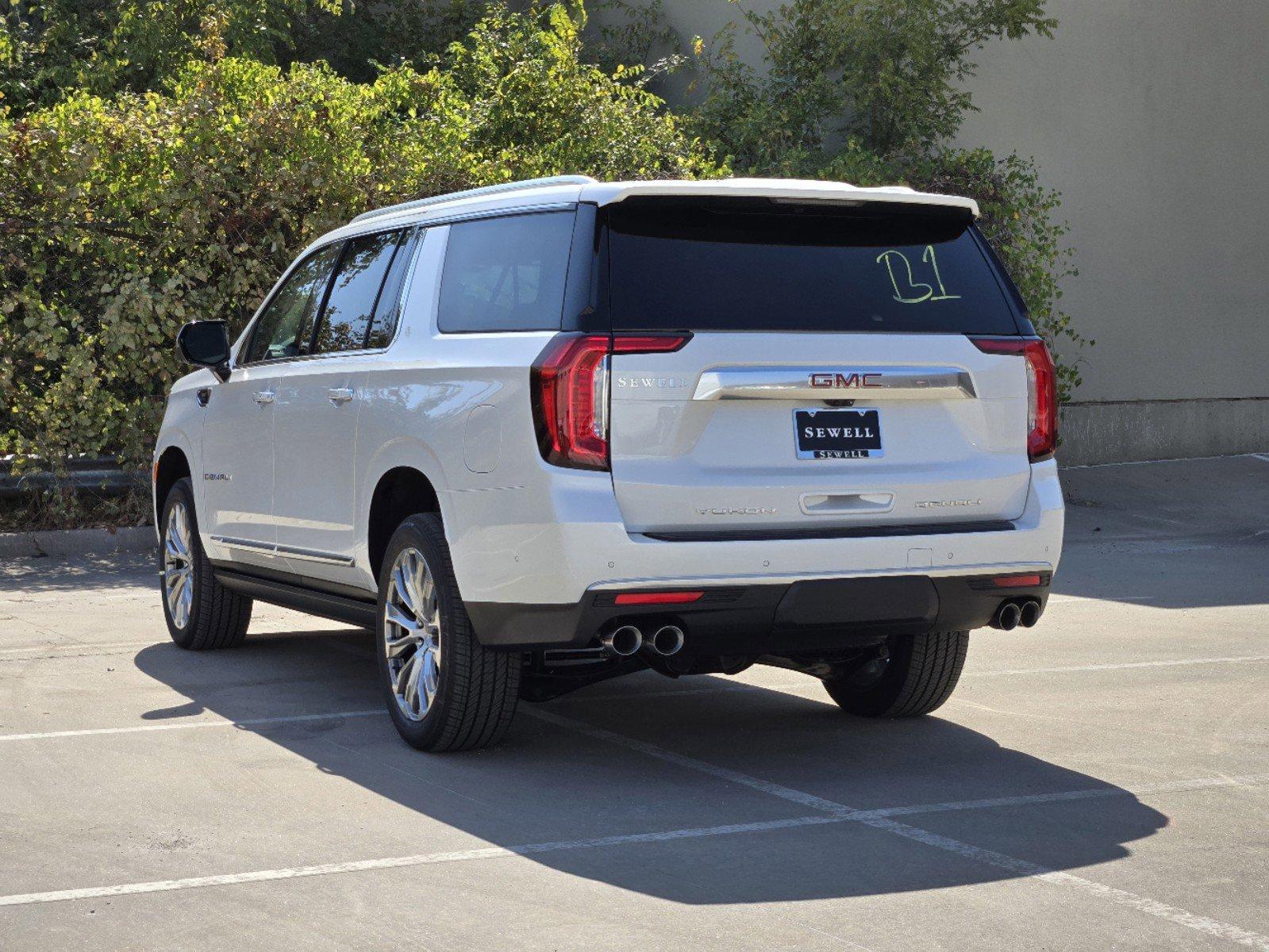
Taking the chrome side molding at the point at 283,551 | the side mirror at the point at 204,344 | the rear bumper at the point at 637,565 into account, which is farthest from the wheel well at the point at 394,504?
the side mirror at the point at 204,344

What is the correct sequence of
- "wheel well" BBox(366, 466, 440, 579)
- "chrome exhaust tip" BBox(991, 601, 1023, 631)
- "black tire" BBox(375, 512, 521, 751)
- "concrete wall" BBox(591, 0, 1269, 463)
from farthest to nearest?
"concrete wall" BBox(591, 0, 1269, 463), "wheel well" BBox(366, 466, 440, 579), "chrome exhaust tip" BBox(991, 601, 1023, 631), "black tire" BBox(375, 512, 521, 751)

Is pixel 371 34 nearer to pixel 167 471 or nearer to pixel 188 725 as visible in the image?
pixel 167 471

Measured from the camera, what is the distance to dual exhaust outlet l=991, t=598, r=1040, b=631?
6.11m

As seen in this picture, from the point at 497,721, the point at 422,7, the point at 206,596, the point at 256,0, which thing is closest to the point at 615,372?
the point at 497,721

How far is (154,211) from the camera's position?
1372 centimetres

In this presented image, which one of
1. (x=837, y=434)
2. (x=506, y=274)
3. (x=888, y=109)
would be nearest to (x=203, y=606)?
(x=506, y=274)

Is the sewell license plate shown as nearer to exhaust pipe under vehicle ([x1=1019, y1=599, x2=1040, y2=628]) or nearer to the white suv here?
the white suv

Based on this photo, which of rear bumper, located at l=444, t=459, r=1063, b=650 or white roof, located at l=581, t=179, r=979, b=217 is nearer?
rear bumper, located at l=444, t=459, r=1063, b=650

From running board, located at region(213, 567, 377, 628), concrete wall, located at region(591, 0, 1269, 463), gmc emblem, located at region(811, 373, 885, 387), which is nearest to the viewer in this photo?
gmc emblem, located at region(811, 373, 885, 387)

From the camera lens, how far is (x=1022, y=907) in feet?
14.7

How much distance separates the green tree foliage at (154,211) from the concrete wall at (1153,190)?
6.83 meters

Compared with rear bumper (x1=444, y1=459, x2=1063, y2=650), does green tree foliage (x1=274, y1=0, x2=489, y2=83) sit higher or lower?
higher

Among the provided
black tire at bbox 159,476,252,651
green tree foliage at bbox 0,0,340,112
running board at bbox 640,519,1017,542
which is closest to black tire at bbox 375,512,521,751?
running board at bbox 640,519,1017,542

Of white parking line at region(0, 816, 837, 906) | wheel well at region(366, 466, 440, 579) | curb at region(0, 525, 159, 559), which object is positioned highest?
wheel well at region(366, 466, 440, 579)
